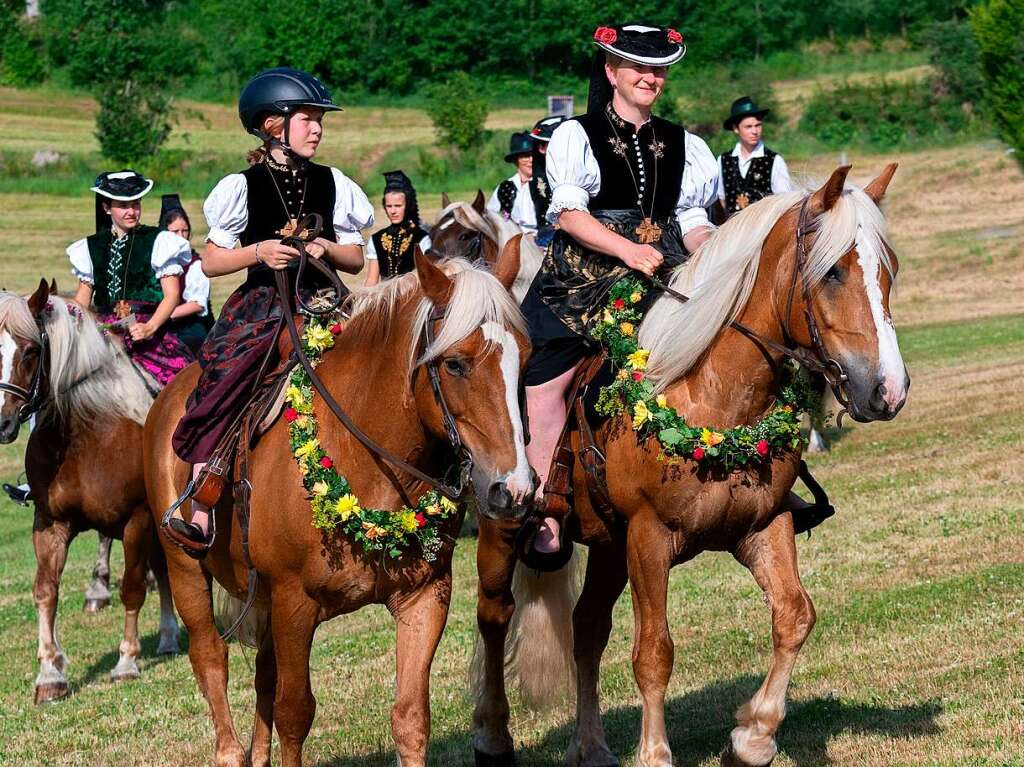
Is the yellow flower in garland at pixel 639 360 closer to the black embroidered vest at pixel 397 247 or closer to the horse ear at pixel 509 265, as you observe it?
the horse ear at pixel 509 265

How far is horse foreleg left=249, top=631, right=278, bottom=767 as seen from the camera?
6.87 metres

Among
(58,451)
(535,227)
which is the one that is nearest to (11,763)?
(58,451)

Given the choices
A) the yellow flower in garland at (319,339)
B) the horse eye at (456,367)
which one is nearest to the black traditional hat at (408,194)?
the yellow flower in garland at (319,339)

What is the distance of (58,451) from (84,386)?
47cm

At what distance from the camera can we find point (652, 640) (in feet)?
19.8

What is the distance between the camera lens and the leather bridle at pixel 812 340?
571 centimetres

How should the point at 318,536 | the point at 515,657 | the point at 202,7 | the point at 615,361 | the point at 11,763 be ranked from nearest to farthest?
1. the point at 318,536
2. the point at 615,361
3. the point at 515,657
4. the point at 11,763
5. the point at 202,7

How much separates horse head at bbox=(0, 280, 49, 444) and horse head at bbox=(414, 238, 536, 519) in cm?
471

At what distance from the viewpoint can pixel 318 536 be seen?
5.70 m

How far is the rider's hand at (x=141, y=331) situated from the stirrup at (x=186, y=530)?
405 centimetres

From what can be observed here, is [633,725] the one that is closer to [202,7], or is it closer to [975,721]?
[975,721]

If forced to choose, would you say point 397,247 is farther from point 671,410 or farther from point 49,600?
point 671,410

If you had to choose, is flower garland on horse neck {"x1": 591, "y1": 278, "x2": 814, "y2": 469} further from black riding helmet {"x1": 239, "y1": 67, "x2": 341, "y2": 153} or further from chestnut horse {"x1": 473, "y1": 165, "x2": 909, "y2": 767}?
black riding helmet {"x1": 239, "y1": 67, "x2": 341, "y2": 153}

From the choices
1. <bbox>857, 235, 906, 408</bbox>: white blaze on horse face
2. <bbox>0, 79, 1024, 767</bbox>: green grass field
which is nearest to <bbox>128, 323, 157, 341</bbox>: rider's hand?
<bbox>0, 79, 1024, 767</bbox>: green grass field
